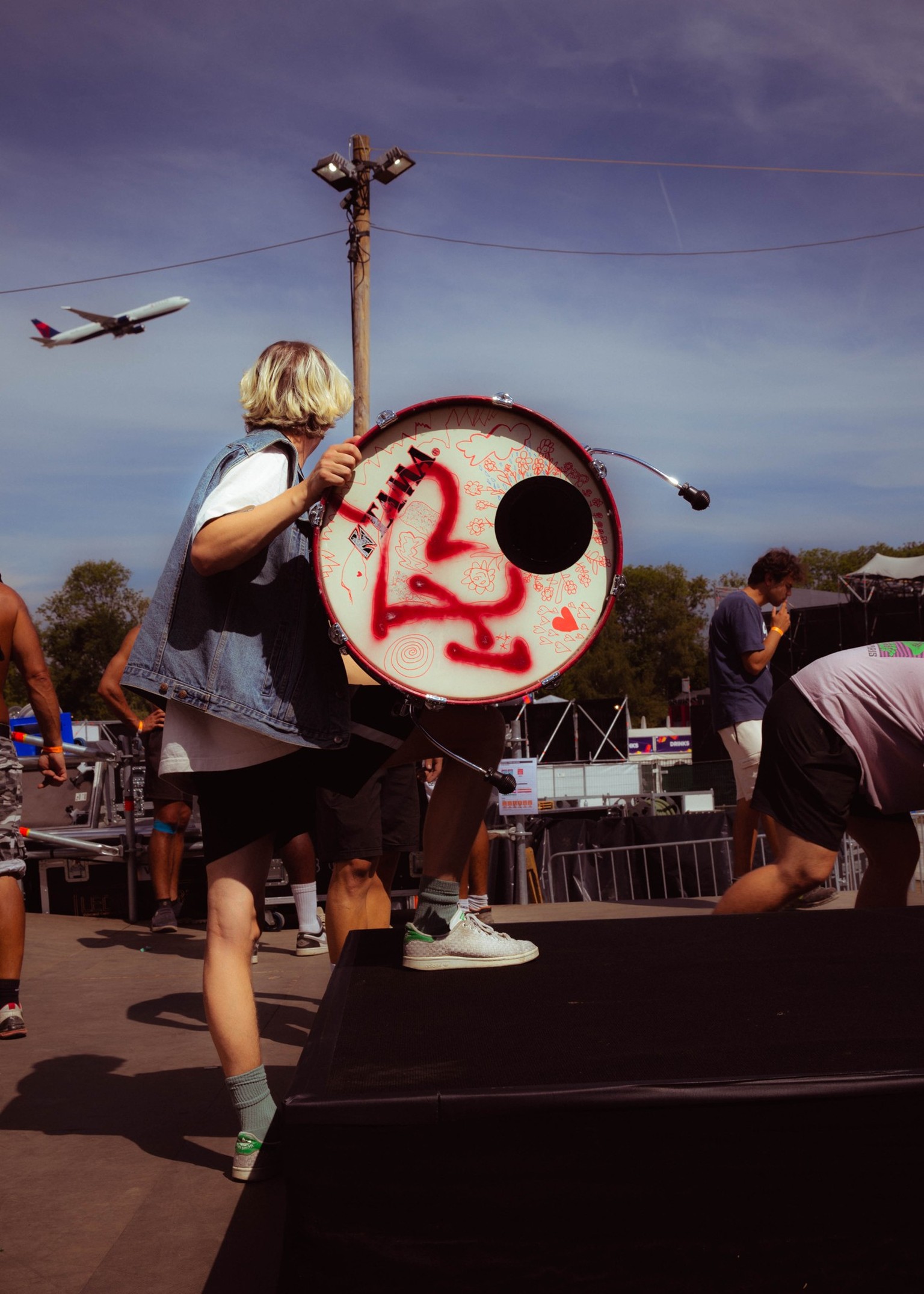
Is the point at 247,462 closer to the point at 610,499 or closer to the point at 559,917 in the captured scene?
the point at 610,499

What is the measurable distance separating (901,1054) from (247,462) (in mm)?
1840

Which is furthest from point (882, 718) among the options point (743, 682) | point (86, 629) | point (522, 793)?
point (86, 629)

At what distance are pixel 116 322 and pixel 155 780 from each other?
3502cm

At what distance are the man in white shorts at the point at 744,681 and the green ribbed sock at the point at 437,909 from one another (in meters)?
3.63

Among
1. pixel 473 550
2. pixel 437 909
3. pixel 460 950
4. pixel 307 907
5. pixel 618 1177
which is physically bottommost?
pixel 307 907

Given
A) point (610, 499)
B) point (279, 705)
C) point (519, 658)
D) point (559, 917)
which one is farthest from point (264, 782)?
point (559, 917)

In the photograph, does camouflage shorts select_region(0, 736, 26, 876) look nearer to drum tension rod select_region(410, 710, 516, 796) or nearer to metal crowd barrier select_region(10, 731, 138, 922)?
drum tension rod select_region(410, 710, 516, 796)

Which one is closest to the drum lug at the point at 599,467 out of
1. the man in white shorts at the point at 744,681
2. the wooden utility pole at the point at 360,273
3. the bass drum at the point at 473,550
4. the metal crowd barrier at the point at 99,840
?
the bass drum at the point at 473,550

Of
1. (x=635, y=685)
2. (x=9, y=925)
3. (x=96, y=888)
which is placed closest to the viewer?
(x=9, y=925)

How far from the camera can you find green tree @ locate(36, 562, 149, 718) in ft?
170

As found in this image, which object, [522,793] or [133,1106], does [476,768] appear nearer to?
[133,1106]

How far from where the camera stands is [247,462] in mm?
2605

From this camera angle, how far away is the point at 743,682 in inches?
244

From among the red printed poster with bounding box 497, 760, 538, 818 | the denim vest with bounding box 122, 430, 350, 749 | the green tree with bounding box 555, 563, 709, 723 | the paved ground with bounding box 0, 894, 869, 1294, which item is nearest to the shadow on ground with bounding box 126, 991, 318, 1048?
the paved ground with bounding box 0, 894, 869, 1294
